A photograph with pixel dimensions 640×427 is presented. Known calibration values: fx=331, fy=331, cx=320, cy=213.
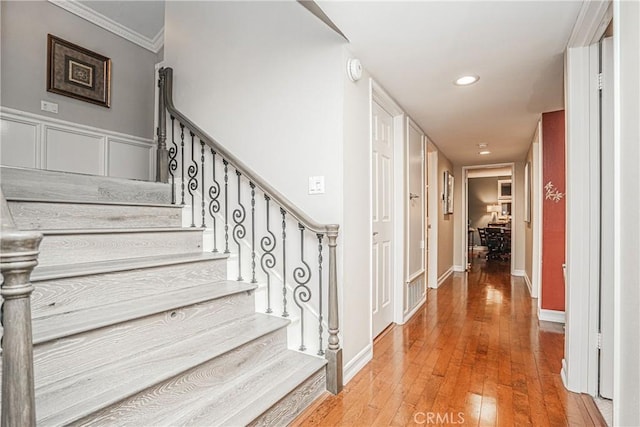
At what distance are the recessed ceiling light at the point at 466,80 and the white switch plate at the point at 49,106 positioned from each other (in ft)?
12.0

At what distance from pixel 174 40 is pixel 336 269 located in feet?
8.45

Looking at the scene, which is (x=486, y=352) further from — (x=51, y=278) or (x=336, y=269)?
(x=51, y=278)

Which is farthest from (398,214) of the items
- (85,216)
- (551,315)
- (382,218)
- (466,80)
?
(85,216)

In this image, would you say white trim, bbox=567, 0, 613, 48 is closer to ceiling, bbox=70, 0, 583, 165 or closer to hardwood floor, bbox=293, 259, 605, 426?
ceiling, bbox=70, 0, 583, 165

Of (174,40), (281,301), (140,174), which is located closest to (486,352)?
(281,301)

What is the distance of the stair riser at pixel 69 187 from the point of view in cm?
190

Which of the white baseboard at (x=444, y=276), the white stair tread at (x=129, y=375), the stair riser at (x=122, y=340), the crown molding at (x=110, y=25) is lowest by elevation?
the white baseboard at (x=444, y=276)

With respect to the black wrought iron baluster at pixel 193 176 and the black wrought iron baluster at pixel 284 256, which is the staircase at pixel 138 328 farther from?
the black wrought iron baluster at pixel 193 176

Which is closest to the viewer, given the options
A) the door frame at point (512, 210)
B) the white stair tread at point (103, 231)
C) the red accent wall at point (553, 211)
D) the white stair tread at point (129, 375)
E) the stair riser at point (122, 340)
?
the white stair tread at point (129, 375)

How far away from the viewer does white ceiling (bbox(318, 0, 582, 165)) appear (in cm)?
169

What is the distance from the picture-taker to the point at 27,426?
0.77 m

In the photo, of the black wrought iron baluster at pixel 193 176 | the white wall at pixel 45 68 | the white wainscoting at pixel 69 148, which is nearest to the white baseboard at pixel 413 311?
the black wrought iron baluster at pixel 193 176

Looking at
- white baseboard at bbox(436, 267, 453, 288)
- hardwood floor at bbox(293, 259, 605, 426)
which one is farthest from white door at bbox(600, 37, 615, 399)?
white baseboard at bbox(436, 267, 453, 288)

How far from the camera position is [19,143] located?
2.94m
